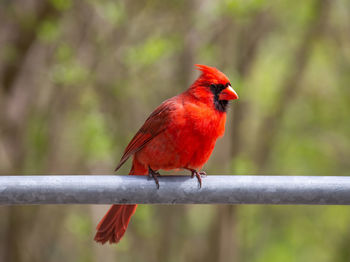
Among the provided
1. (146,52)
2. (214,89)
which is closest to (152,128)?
(214,89)

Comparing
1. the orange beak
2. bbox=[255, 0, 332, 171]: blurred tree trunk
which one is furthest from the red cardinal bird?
bbox=[255, 0, 332, 171]: blurred tree trunk

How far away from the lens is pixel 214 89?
2855mm

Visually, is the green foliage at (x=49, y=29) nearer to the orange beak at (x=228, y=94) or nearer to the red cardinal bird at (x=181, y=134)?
the red cardinal bird at (x=181, y=134)

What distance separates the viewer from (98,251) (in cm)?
602

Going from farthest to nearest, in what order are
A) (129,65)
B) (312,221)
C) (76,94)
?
(312,221), (76,94), (129,65)

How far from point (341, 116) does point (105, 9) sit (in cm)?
398

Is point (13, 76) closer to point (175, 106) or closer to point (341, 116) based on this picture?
point (175, 106)

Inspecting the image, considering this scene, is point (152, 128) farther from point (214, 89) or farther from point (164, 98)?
point (164, 98)

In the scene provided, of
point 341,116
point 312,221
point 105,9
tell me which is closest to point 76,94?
point 105,9

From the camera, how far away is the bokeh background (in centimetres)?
470

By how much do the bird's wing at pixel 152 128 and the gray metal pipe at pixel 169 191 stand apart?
958 millimetres

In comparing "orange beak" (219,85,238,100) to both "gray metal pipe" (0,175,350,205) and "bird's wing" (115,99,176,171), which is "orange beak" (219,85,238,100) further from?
"gray metal pipe" (0,175,350,205)

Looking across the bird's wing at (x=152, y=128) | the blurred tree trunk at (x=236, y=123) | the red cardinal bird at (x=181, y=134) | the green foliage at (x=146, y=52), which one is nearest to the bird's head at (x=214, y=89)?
the red cardinal bird at (x=181, y=134)

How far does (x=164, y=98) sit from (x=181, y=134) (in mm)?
3489
